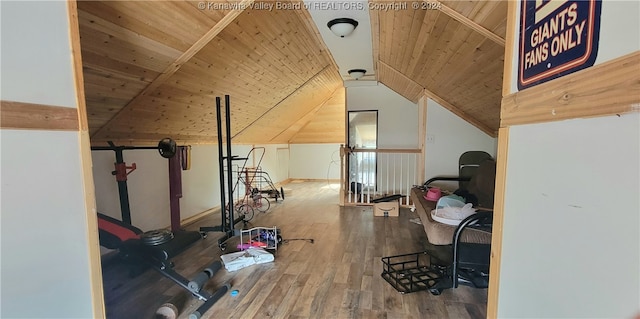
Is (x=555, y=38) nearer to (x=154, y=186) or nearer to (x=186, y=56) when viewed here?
(x=186, y=56)

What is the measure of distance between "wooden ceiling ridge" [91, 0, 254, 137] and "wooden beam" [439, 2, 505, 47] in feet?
4.34

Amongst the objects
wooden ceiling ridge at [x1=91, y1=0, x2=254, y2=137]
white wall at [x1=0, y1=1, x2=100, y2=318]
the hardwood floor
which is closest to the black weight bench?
the hardwood floor

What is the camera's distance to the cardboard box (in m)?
4.39

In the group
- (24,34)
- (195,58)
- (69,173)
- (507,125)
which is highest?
(195,58)

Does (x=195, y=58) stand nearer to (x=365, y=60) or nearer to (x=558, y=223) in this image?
(x=365, y=60)

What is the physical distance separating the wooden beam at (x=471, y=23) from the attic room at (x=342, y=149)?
0.01 metres

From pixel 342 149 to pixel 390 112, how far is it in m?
1.27

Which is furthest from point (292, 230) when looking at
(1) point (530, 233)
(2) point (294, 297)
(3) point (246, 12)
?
(1) point (530, 233)

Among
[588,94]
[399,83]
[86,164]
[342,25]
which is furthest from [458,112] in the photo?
[86,164]

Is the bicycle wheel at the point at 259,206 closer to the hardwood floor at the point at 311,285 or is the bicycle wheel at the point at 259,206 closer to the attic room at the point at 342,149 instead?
the attic room at the point at 342,149

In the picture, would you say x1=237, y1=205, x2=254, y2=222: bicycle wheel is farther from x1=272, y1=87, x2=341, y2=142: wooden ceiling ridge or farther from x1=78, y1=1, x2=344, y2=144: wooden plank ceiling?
x1=272, y1=87, x2=341, y2=142: wooden ceiling ridge

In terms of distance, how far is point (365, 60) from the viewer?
384cm

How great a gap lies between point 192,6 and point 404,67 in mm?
2588

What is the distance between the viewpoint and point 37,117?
1.08 meters
